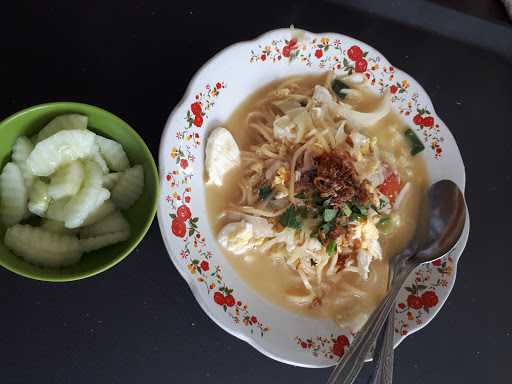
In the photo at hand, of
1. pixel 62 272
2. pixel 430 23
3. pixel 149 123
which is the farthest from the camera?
pixel 430 23

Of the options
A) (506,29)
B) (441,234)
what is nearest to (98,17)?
(441,234)

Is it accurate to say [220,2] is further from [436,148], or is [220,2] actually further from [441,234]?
[441,234]

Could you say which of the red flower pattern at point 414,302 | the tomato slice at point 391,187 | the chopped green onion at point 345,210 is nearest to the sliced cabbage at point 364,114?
the tomato slice at point 391,187

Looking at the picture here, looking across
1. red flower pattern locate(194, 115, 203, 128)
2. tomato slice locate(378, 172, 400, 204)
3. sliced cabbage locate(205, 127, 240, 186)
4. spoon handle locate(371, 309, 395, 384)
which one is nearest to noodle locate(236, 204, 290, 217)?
sliced cabbage locate(205, 127, 240, 186)

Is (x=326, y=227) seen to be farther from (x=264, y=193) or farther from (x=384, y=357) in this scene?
(x=384, y=357)

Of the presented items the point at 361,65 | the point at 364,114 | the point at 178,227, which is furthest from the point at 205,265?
the point at 361,65

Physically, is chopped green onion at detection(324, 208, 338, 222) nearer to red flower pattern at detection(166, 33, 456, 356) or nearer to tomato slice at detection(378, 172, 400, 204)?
tomato slice at detection(378, 172, 400, 204)
